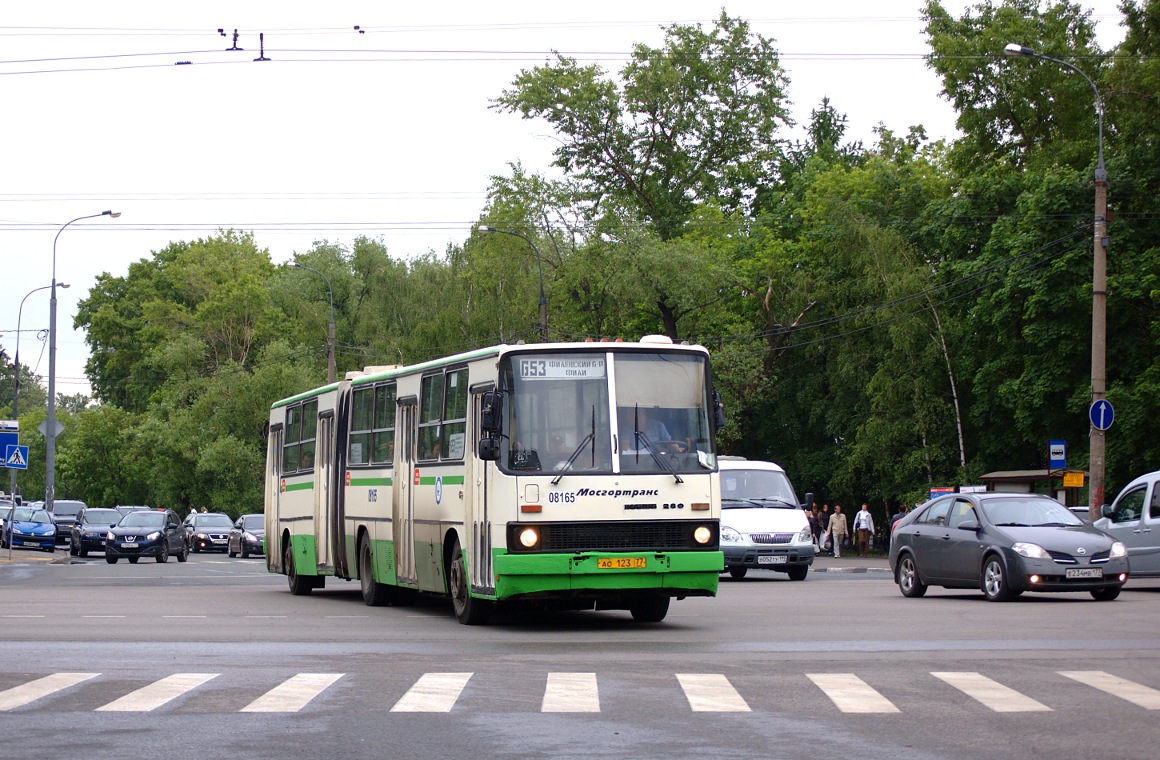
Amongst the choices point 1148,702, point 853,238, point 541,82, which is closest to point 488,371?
point 1148,702

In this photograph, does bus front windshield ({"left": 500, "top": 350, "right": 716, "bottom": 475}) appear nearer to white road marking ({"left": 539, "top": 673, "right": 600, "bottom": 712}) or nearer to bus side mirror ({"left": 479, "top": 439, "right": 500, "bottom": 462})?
bus side mirror ({"left": 479, "top": 439, "right": 500, "bottom": 462})

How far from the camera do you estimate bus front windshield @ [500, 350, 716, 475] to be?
1773 centimetres

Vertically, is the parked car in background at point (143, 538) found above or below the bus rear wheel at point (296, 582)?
above

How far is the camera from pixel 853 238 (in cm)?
5797

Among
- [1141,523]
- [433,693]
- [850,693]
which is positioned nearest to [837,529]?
[1141,523]

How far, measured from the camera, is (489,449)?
57.6ft

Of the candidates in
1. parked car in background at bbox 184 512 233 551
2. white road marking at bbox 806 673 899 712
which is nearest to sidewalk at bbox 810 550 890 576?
parked car in background at bbox 184 512 233 551

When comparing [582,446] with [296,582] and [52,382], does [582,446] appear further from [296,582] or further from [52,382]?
[52,382]

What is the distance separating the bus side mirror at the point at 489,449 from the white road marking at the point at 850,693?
5.35 m

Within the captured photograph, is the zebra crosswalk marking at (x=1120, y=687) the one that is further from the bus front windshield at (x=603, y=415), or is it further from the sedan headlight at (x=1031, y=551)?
the sedan headlight at (x=1031, y=551)

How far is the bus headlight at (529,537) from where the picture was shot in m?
17.4

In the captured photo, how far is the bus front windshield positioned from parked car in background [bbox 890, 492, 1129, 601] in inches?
247

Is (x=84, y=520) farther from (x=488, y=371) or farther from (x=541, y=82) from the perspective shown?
(x=488, y=371)

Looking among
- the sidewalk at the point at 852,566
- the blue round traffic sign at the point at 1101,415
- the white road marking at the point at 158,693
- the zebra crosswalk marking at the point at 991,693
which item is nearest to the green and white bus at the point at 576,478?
the white road marking at the point at 158,693
